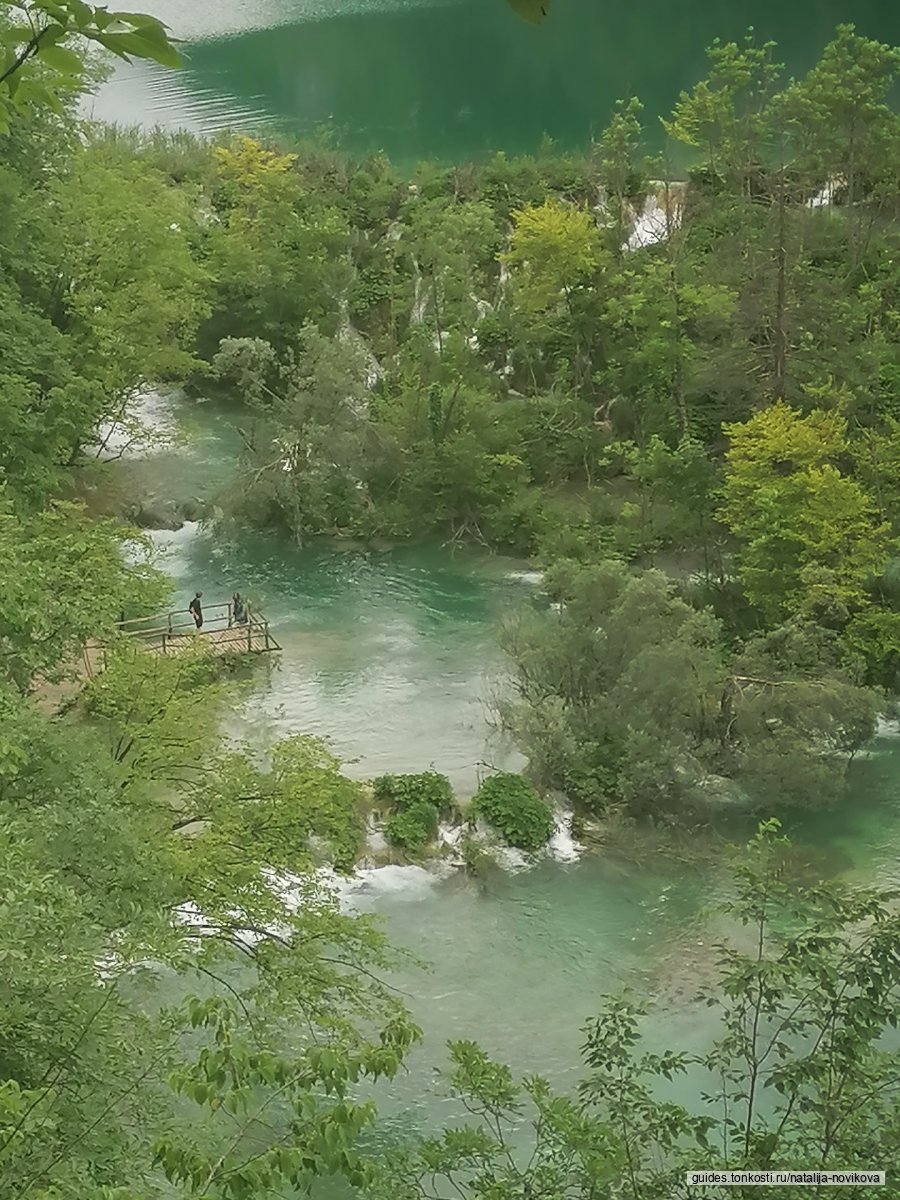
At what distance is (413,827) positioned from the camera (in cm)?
1272

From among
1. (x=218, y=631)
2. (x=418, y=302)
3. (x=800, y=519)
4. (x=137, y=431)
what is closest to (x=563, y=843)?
(x=800, y=519)

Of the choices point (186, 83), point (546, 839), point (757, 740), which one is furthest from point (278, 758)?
point (186, 83)

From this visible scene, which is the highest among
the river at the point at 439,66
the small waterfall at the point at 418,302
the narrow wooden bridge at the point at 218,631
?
the river at the point at 439,66

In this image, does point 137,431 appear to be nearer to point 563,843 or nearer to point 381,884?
point 381,884

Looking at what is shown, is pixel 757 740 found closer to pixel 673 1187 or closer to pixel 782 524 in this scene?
pixel 782 524

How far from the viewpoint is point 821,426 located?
50.8 ft

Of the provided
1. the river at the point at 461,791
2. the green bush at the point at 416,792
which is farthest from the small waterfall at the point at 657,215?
the green bush at the point at 416,792

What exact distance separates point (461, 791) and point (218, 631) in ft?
11.7

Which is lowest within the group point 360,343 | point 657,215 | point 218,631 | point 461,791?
point 461,791

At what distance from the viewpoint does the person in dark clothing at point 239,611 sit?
15.5m

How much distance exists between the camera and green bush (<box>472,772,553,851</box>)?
42.2 feet

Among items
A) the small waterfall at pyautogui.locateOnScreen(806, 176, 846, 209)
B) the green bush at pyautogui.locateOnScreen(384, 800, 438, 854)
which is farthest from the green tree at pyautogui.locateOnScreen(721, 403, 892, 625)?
the small waterfall at pyautogui.locateOnScreen(806, 176, 846, 209)

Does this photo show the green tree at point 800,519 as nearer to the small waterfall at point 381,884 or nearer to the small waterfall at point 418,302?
the small waterfall at point 381,884

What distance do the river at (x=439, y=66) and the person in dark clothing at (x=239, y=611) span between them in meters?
14.2
